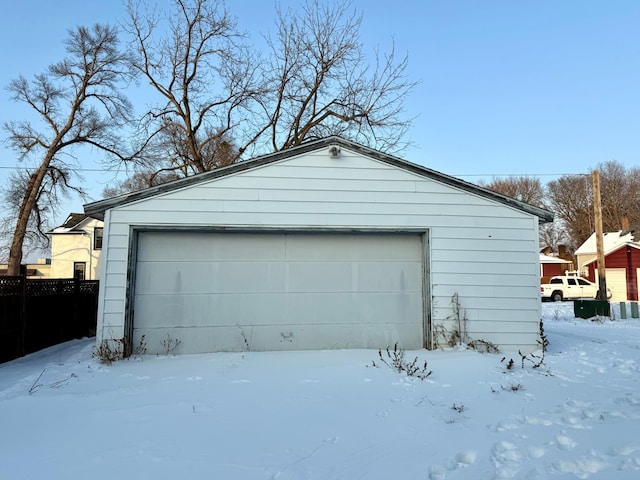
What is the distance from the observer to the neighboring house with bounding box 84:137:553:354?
742 cm

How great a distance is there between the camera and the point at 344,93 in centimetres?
1805

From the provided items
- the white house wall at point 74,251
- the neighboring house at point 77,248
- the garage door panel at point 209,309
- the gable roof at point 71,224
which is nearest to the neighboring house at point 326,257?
the garage door panel at point 209,309

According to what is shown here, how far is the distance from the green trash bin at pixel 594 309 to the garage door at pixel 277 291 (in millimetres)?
10420

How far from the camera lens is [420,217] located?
25.6ft

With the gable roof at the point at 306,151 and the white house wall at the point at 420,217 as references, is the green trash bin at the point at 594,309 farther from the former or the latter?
the white house wall at the point at 420,217

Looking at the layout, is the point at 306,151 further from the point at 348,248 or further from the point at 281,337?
the point at 281,337

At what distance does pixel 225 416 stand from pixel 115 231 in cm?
422

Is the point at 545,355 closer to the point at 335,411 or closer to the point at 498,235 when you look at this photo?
the point at 498,235

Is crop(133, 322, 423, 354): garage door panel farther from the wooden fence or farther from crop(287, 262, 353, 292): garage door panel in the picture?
the wooden fence

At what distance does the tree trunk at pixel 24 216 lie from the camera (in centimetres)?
2334

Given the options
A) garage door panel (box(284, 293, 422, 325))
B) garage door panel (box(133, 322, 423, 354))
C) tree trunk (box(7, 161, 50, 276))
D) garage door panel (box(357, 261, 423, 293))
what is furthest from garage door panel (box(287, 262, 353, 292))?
tree trunk (box(7, 161, 50, 276))

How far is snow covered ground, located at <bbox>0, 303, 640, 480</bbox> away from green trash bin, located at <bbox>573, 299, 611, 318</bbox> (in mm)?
9569

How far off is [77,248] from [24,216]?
323 inches

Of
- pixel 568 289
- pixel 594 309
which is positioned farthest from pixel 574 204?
pixel 594 309
